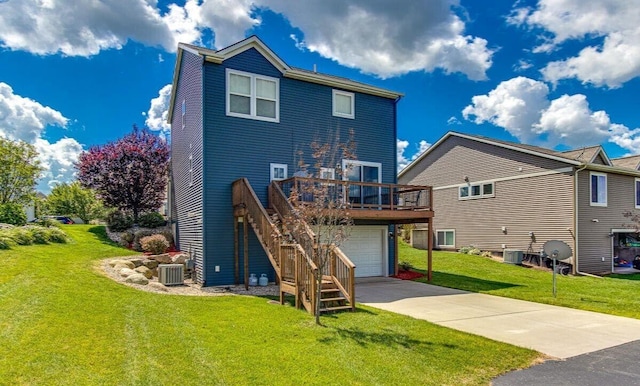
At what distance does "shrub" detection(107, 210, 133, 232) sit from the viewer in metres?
19.1

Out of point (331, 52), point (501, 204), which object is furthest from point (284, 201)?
point (501, 204)

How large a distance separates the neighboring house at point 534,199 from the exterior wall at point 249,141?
957cm

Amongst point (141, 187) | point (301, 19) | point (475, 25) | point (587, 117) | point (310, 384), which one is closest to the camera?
point (310, 384)

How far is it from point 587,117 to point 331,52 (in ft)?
83.5

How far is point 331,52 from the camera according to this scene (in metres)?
16.2

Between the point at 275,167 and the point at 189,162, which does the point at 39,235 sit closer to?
the point at 189,162

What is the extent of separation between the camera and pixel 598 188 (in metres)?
18.4

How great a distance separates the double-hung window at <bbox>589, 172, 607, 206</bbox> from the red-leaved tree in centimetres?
2111

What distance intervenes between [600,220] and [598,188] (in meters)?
1.54

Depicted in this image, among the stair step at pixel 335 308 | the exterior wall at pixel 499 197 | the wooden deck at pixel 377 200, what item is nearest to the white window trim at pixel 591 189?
the exterior wall at pixel 499 197

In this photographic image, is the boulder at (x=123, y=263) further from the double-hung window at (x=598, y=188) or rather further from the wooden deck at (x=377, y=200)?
the double-hung window at (x=598, y=188)

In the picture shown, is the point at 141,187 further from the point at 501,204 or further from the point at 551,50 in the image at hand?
the point at 551,50

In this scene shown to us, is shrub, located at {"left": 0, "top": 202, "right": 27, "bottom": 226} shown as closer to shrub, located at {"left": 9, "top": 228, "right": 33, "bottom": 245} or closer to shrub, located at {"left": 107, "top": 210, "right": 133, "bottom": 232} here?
shrub, located at {"left": 9, "top": 228, "right": 33, "bottom": 245}

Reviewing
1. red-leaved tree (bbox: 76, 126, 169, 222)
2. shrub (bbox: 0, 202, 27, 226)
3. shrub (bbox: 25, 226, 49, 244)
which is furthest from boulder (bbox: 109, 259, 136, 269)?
red-leaved tree (bbox: 76, 126, 169, 222)
